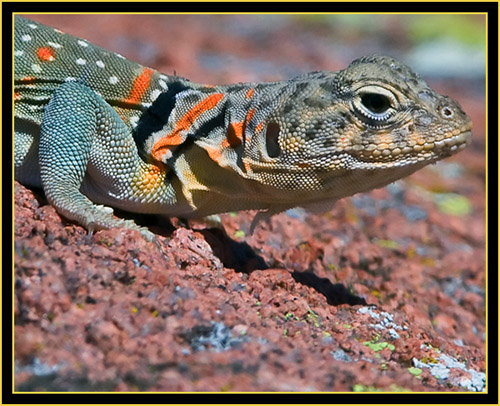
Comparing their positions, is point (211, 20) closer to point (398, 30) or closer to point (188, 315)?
point (398, 30)

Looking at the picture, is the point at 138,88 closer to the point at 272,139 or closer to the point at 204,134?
the point at 204,134

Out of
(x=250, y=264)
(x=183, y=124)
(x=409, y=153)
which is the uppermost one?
(x=183, y=124)

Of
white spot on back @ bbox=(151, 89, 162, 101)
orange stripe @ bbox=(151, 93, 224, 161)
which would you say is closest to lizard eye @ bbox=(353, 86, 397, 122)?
orange stripe @ bbox=(151, 93, 224, 161)

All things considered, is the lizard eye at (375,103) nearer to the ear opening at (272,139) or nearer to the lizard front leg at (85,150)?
the ear opening at (272,139)

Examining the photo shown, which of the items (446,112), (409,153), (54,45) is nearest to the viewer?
(409,153)

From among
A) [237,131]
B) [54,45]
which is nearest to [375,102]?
[237,131]

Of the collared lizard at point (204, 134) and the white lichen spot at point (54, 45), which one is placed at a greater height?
the white lichen spot at point (54, 45)

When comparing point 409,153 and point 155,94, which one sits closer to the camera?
point 409,153

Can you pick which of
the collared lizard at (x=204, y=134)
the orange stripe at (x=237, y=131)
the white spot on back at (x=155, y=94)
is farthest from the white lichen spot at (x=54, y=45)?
the orange stripe at (x=237, y=131)
